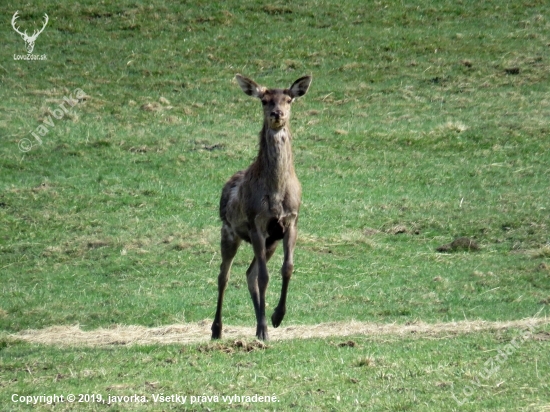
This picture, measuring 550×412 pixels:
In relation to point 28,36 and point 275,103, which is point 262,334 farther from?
point 28,36

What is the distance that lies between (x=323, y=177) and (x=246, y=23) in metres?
11.5

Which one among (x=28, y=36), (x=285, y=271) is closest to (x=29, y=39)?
(x=28, y=36)

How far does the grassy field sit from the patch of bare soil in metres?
0.54

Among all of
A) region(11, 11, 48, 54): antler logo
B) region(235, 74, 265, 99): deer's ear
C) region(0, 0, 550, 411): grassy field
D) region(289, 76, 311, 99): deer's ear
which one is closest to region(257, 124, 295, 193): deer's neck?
region(235, 74, 265, 99): deer's ear

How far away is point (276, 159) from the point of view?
43.7 ft

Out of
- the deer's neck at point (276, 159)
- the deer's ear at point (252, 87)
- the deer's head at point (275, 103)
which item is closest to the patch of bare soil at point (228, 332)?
the deer's neck at point (276, 159)

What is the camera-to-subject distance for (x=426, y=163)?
24.2 metres

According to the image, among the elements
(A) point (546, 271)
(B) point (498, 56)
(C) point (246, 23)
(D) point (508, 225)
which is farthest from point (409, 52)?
(A) point (546, 271)

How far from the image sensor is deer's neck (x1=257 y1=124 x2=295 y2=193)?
43.4ft

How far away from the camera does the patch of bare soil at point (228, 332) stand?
13.4 m

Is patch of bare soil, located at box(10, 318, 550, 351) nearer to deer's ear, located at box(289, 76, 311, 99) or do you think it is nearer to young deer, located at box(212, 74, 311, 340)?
young deer, located at box(212, 74, 311, 340)

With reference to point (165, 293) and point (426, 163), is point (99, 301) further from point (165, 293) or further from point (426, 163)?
point (426, 163)

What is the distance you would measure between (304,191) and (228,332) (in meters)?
8.43

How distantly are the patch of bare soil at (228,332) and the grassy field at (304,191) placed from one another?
1.78 feet
